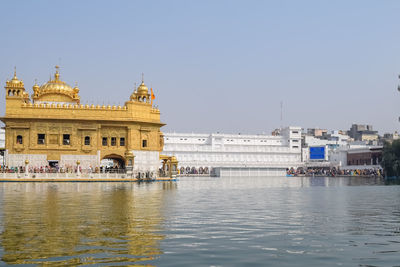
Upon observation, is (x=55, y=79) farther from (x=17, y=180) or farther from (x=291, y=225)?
(x=291, y=225)

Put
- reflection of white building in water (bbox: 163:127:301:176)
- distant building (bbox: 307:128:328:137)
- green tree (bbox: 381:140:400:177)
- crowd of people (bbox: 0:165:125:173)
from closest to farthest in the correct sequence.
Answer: crowd of people (bbox: 0:165:125:173), green tree (bbox: 381:140:400:177), reflection of white building in water (bbox: 163:127:301:176), distant building (bbox: 307:128:328:137)

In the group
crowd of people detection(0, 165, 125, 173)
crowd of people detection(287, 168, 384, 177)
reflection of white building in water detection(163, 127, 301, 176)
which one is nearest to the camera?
crowd of people detection(0, 165, 125, 173)

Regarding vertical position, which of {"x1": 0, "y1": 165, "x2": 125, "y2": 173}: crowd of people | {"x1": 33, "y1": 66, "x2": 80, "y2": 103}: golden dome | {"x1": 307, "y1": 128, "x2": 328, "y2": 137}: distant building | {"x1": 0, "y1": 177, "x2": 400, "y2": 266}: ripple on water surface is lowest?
{"x1": 0, "y1": 177, "x2": 400, "y2": 266}: ripple on water surface

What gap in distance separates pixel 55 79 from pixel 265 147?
80.2 meters

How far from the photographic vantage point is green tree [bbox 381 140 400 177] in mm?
64562

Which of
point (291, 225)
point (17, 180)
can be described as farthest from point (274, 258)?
point (17, 180)

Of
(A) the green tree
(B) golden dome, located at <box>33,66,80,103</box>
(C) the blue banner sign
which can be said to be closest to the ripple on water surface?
(B) golden dome, located at <box>33,66,80,103</box>

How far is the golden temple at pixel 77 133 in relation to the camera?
2030 inches

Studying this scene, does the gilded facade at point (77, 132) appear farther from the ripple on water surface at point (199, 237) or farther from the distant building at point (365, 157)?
the distant building at point (365, 157)

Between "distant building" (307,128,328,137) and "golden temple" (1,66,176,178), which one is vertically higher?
"distant building" (307,128,328,137)

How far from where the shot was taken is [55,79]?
62.6 m

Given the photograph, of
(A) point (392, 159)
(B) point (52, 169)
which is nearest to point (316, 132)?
(A) point (392, 159)

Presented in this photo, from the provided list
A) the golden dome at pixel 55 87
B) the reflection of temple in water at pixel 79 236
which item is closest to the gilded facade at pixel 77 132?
the golden dome at pixel 55 87

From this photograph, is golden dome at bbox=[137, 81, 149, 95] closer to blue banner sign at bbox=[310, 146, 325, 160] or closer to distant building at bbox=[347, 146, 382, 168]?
distant building at bbox=[347, 146, 382, 168]
